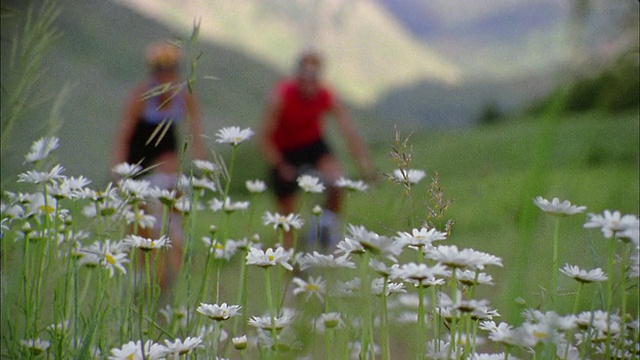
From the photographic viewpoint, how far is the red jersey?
15.0ft

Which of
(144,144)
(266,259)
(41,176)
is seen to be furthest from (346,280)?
(144,144)

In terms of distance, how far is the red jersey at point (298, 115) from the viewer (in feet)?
15.0

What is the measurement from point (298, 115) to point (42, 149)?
3.33 meters

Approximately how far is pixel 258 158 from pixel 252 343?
49.4ft

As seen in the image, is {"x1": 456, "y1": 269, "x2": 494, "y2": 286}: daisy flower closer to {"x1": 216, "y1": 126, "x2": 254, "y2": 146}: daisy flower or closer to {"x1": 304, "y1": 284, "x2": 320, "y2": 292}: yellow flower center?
{"x1": 304, "y1": 284, "x2": 320, "y2": 292}: yellow flower center

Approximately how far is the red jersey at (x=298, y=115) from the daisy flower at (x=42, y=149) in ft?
10.4

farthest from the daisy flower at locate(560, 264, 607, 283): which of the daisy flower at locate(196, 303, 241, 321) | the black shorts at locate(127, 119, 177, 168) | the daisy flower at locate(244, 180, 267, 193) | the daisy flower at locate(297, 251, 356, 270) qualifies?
→ the black shorts at locate(127, 119, 177, 168)

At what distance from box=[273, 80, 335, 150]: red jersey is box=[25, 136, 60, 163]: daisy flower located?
3.17 meters

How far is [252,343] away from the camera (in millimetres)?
1372

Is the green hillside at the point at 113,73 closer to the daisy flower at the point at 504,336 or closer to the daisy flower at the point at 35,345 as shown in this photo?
the daisy flower at the point at 35,345

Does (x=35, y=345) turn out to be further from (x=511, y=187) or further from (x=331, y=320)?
(x=511, y=187)

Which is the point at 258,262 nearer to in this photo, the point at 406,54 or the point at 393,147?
the point at 393,147

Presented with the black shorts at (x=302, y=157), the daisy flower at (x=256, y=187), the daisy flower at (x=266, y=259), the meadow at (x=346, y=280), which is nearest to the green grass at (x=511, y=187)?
the meadow at (x=346, y=280)

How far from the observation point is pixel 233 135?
143cm
